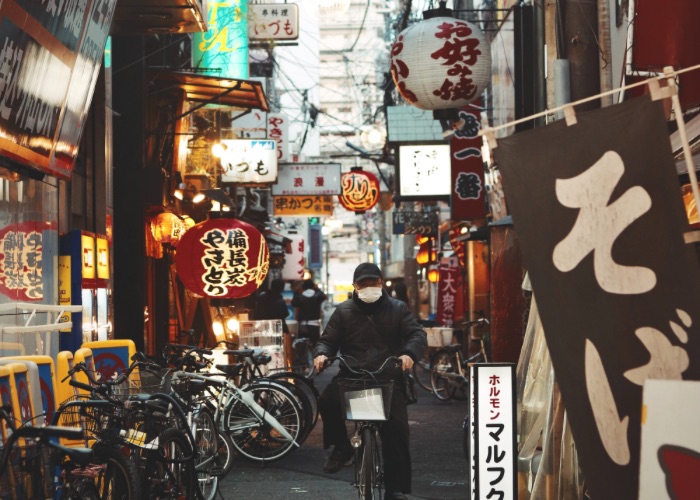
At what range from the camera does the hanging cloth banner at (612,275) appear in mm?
4699

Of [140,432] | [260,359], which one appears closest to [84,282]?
[260,359]

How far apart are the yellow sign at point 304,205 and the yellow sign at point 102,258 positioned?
54.9 feet

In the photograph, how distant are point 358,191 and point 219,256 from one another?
15.5m

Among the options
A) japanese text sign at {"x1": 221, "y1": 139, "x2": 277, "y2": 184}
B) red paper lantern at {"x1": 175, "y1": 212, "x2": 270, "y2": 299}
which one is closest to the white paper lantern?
red paper lantern at {"x1": 175, "y1": 212, "x2": 270, "y2": 299}

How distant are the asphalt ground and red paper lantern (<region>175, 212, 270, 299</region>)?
348cm

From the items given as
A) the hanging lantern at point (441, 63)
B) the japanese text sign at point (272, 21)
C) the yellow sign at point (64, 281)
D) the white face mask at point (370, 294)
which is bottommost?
the white face mask at point (370, 294)

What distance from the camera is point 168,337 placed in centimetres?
2308

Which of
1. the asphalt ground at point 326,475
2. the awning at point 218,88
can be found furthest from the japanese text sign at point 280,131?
the asphalt ground at point 326,475

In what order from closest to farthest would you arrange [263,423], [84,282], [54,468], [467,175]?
[54,468], [263,423], [84,282], [467,175]

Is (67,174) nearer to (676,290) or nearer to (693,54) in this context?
(693,54)

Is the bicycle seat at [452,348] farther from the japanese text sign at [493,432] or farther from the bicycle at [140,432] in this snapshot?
the japanese text sign at [493,432]

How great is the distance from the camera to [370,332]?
9703 millimetres

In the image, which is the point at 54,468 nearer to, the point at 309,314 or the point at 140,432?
the point at 140,432

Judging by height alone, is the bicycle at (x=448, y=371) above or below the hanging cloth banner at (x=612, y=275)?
below
